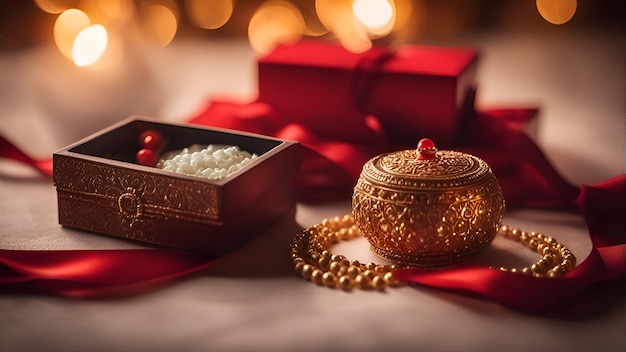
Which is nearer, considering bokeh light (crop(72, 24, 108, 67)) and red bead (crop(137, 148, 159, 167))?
red bead (crop(137, 148, 159, 167))

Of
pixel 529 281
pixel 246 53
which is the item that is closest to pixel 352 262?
pixel 529 281

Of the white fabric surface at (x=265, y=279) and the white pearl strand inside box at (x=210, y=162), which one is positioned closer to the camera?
the white fabric surface at (x=265, y=279)

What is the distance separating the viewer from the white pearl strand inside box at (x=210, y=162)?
55.9 inches

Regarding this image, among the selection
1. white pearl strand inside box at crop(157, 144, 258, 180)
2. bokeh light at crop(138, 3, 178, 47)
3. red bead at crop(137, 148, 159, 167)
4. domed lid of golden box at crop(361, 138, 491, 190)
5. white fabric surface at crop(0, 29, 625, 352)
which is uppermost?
domed lid of golden box at crop(361, 138, 491, 190)

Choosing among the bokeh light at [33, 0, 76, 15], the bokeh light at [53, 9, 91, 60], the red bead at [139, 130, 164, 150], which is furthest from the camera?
the bokeh light at [33, 0, 76, 15]

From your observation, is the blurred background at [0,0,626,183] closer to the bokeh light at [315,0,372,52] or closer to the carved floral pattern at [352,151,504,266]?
the bokeh light at [315,0,372,52]

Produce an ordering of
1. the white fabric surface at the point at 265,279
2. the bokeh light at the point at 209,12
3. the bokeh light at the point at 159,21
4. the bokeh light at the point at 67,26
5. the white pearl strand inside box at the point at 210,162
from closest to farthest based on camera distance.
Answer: the white fabric surface at the point at 265,279 → the white pearl strand inside box at the point at 210,162 → the bokeh light at the point at 67,26 → the bokeh light at the point at 159,21 → the bokeh light at the point at 209,12

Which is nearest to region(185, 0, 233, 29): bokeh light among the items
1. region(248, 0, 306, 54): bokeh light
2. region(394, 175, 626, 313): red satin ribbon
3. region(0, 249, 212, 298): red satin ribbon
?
region(248, 0, 306, 54): bokeh light

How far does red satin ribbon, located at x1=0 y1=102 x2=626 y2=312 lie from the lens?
1232 mm

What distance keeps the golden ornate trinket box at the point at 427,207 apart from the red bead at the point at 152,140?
0.43 metres

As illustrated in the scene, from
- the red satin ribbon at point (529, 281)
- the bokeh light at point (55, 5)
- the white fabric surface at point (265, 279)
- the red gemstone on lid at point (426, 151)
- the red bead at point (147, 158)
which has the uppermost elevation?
the red gemstone on lid at point (426, 151)

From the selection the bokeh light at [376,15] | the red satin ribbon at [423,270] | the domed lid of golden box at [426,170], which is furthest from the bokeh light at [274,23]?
the domed lid of golden box at [426,170]

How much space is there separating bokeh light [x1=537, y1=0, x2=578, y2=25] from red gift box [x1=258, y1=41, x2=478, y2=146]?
1320mm

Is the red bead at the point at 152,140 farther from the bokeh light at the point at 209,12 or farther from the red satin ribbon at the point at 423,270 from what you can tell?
the bokeh light at the point at 209,12
